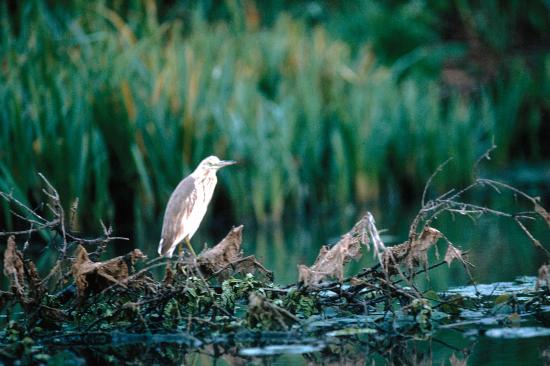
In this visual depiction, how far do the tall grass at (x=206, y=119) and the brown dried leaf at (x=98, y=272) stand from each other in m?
3.81

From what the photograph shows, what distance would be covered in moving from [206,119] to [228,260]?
4.99m

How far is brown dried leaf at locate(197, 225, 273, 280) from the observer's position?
616cm

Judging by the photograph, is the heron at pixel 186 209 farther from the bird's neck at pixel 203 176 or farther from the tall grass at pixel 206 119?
the tall grass at pixel 206 119

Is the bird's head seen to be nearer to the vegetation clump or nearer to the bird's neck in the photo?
the bird's neck

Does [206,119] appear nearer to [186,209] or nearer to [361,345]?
[186,209]

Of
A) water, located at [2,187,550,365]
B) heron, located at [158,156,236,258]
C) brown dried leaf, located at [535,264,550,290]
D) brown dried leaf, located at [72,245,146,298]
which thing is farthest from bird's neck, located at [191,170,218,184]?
brown dried leaf, located at [535,264,550,290]

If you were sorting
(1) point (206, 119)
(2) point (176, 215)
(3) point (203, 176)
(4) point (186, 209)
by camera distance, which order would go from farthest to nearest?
(1) point (206, 119) < (3) point (203, 176) < (4) point (186, 209) < (2) point (176, 215)

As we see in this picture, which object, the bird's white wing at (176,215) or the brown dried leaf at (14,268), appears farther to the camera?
the bird's white wing at (176,215)

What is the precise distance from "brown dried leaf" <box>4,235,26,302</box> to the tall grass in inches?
147

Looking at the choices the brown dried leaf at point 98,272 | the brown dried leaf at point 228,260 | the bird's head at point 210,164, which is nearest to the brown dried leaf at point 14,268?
the brown dried leaf at point 98,272

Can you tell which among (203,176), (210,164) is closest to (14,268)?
(203,176)

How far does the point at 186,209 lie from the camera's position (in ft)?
25.2

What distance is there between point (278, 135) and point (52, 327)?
236 inches

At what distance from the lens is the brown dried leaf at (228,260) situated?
243 inches
